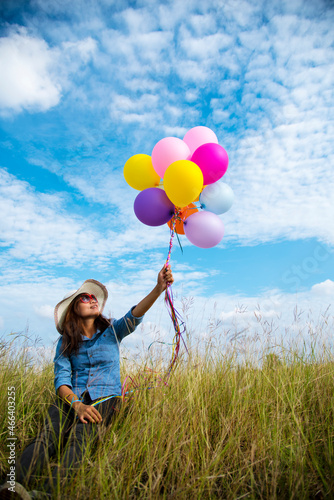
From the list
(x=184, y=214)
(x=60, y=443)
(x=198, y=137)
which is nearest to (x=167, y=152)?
(x=198, y=137)

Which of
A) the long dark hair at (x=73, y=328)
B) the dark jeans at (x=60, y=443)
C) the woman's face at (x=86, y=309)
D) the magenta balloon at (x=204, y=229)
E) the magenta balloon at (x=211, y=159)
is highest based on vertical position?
the magenta balloon at (x=211, y=159)

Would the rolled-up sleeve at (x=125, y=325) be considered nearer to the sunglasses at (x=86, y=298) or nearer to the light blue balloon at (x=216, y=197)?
the sunglasses at (x=86, y=298)

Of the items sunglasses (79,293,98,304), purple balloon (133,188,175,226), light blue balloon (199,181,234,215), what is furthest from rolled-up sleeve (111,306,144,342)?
light blue balloon (199,181,234,215)

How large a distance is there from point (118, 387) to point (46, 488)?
3.31 feet

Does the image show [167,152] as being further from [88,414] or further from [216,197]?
[88,414]

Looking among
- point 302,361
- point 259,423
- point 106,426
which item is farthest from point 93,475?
point 302,361

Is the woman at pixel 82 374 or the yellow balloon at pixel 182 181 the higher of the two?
the yellow balloon at pixel 182 181

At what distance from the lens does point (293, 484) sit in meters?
1.89

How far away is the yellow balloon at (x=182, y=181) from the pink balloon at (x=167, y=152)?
237mm

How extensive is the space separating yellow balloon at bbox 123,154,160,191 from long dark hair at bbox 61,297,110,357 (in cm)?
139

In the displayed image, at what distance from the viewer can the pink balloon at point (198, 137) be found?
3525 mm

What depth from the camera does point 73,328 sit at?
9.99 ft

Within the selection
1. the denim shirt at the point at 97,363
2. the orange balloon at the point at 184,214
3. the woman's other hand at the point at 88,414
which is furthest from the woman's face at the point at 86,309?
the orange balloon at the point at 184,214

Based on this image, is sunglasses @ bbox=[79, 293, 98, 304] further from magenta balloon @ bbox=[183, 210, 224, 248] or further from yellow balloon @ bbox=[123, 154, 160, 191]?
yellow balloon @ bbox=[123, 154, 160, 191]
